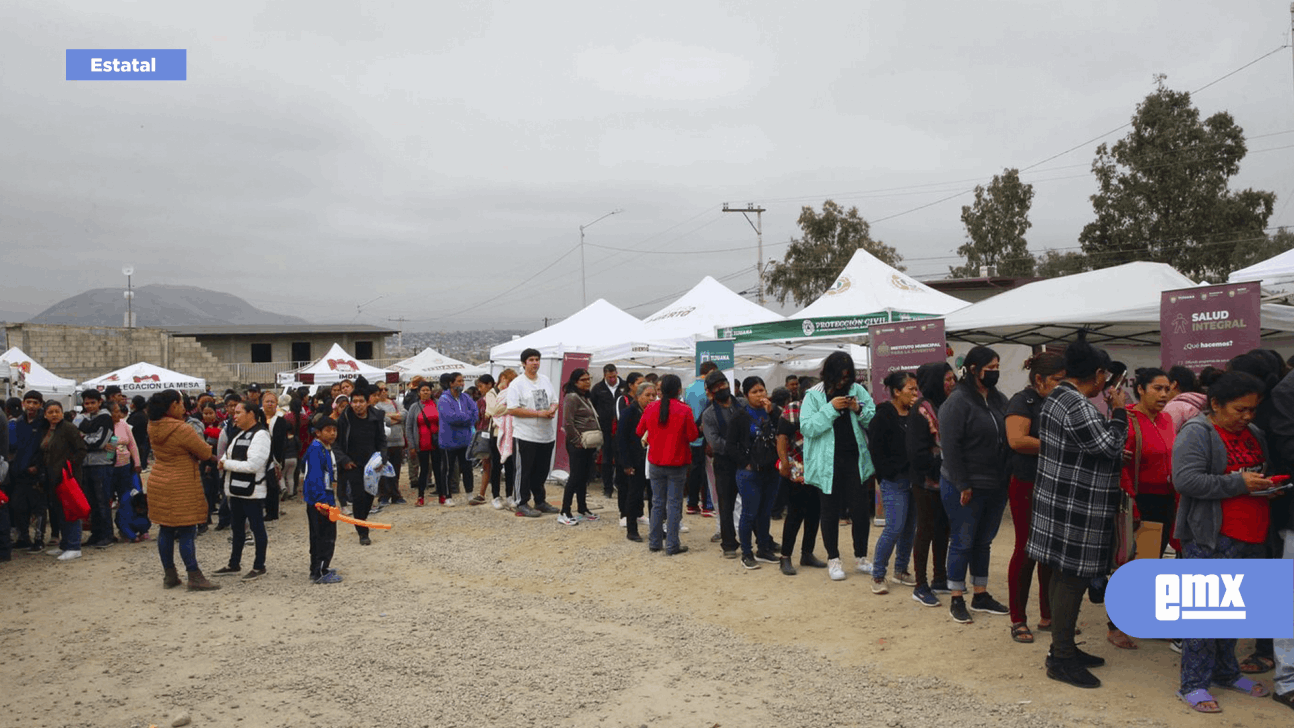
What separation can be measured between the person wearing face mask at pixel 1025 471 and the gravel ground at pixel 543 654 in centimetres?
24

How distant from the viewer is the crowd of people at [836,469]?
13.1 feet

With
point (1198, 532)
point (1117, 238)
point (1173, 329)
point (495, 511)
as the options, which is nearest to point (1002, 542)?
point (1173, 329)

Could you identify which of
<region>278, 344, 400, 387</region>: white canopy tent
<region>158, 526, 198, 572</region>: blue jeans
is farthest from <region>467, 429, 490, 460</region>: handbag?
<region>278, 344, 400, 387</region>: white canopy tent

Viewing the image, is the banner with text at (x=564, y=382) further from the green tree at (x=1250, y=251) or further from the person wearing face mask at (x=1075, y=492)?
the green tree at (x=1250, y=251)

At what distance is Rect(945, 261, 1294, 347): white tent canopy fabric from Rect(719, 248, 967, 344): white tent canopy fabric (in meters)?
1.80

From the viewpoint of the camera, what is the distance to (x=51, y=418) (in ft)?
27.7

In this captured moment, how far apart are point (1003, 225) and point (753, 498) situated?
3154 centimetres

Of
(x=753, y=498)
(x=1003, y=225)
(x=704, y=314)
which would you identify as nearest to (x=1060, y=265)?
(x=1003, y=225)

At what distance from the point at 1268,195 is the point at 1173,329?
25897 millimetres

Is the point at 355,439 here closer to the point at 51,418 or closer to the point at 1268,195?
the point at 51,418

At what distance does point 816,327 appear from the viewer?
39.6 feet

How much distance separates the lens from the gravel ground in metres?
4.18

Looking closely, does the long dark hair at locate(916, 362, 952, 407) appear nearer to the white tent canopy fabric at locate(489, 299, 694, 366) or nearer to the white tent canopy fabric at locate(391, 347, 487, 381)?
the white tent canopy fabric at locate(489, 299, 694, 366)

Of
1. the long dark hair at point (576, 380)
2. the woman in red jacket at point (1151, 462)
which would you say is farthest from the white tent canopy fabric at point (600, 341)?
the woman in red jacket at point (1151, 462)
